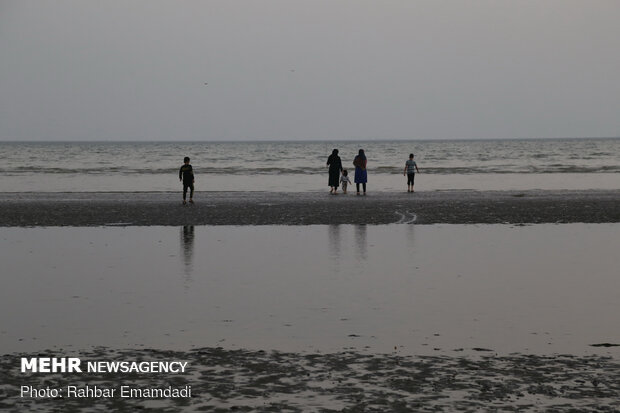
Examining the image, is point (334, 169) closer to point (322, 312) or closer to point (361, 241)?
point (361, 241)

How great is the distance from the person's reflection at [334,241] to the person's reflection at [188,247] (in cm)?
266

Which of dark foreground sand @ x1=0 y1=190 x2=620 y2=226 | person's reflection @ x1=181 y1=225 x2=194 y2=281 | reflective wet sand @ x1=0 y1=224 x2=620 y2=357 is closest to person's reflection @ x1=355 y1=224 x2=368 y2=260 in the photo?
reflective wet sand @ x1=0 y1=224 x2=620 y2=357

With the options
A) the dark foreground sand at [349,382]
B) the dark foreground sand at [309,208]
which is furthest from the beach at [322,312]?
the dark foreground sand at [309,208]

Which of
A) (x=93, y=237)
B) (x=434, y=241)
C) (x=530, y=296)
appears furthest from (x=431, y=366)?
(x=93, y=237)

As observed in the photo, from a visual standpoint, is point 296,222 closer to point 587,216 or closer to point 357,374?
point 587,216

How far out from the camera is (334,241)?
19.5 m

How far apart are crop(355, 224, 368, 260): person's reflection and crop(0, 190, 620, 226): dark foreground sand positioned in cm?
182

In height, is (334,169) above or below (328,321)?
above

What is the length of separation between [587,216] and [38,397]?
2104 cm

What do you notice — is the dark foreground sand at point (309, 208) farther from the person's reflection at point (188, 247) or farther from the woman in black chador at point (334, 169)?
the person's reflection at point (188, 247)

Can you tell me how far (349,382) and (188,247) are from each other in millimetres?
11016

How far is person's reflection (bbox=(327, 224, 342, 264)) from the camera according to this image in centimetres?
1680

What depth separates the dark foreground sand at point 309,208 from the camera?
25062mm

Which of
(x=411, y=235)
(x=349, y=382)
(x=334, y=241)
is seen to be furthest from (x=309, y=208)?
(x=349, y=382)
